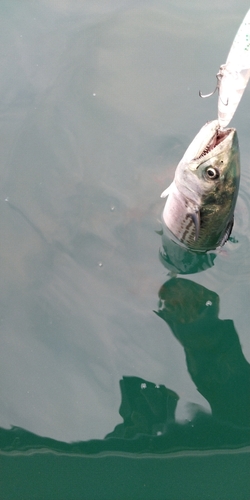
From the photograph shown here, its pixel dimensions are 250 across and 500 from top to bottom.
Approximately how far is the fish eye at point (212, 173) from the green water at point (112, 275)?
2.59ft

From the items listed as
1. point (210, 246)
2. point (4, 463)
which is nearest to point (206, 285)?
point (210, 246)

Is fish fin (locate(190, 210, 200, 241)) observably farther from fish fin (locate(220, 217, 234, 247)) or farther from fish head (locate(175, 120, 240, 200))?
fish fin (locate(220, 217, 234, 247))

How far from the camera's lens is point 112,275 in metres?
3.43

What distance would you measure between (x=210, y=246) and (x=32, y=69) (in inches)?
87.9

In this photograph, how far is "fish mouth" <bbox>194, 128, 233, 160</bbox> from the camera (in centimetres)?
290

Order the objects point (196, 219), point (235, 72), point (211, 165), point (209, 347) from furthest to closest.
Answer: point (209, 347) → point (196, 219) → point (211, 165) → point (235, 72)

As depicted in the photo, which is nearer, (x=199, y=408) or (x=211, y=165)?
(x=211, y=165)

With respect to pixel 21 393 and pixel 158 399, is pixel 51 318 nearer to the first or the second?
pixel 21 393

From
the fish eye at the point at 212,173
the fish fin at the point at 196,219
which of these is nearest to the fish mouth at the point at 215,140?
the fish eye at the point at 212,173

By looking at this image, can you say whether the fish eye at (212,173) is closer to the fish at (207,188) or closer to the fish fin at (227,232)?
the fish at (207,188)

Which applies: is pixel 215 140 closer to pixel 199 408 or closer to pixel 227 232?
pixel 227 232

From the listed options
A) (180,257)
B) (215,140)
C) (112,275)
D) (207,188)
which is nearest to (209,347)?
(180,257)

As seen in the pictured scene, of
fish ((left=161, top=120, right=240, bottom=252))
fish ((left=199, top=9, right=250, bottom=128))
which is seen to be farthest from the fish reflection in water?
fish ((left=199, top=9, right=250, bottom=128))

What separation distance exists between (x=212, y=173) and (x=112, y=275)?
1041 mm
